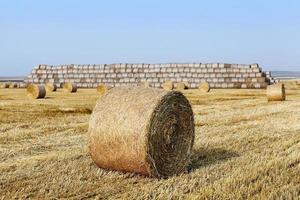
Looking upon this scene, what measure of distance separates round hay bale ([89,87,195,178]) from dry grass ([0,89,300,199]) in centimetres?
22

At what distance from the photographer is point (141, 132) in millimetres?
7914

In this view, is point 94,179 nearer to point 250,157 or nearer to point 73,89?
point 250,157

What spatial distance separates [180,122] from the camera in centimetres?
891

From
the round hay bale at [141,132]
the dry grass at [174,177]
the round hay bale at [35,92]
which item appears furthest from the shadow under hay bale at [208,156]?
the round hay bale at [35,92]

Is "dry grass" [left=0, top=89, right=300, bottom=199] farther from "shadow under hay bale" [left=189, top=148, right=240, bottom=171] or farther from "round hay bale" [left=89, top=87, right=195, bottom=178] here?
"round hay bale" [left=89, top=87, right=195, bottom=178]

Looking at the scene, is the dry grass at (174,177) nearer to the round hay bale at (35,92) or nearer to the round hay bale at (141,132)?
the round hay bale at (141,132)

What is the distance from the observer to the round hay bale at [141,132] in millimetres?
7918

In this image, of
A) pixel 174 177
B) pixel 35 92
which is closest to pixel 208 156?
pixel 174 177

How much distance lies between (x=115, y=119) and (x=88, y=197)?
6.25 feet

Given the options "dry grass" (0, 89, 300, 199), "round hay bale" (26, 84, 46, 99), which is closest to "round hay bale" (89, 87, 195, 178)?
"dry grass" (0, 89, 300, 199)

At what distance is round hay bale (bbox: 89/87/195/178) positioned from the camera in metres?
7.92

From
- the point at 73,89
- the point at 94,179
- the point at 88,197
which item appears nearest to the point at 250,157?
the point at 94,179

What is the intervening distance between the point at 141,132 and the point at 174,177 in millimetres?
811

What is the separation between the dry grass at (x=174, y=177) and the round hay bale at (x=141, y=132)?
22 centimetres
